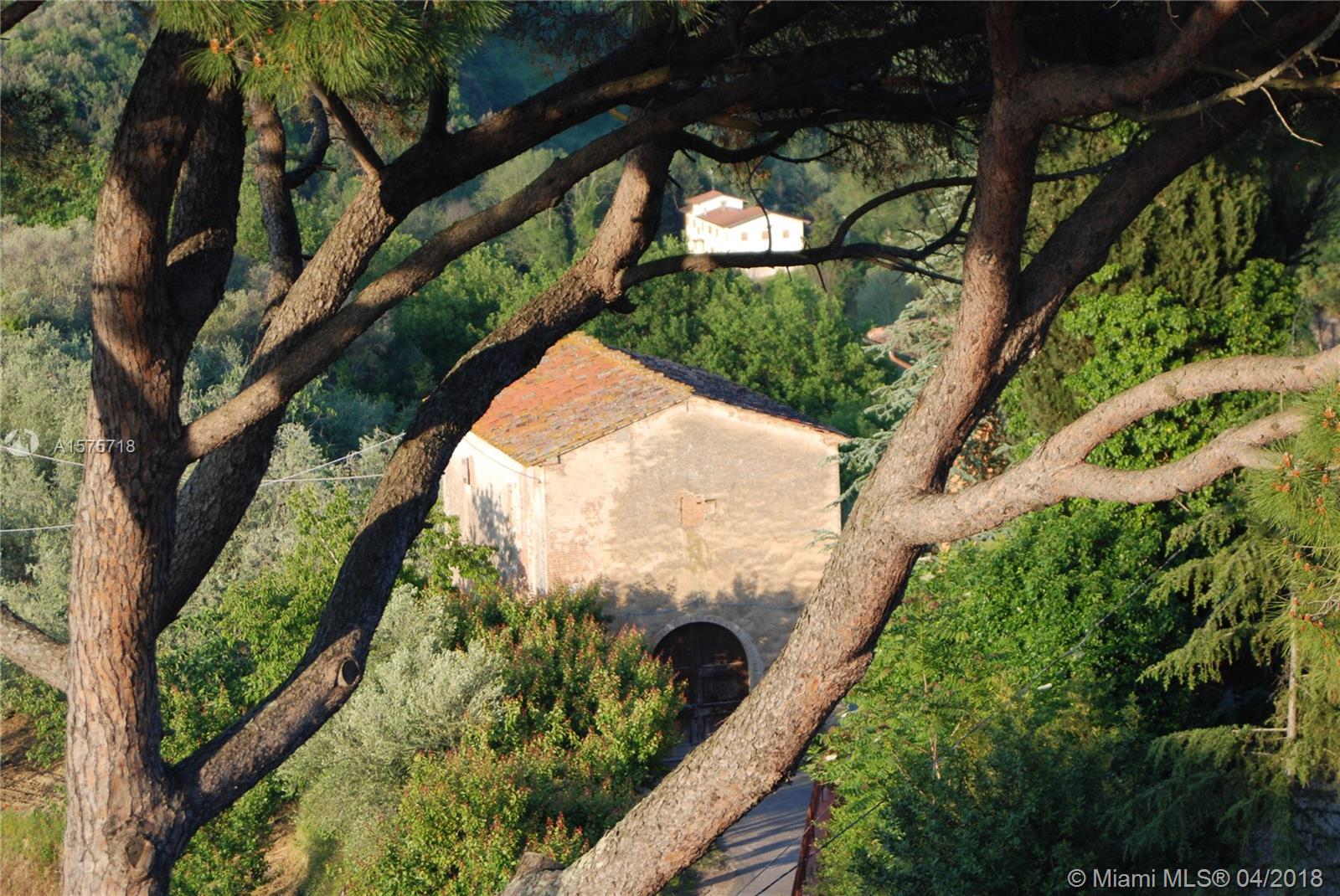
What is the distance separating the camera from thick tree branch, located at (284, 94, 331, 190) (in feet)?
18.9

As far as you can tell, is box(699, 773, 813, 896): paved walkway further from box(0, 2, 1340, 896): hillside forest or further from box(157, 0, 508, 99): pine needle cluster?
box(157, 0, 508, 99): pine needle cluster

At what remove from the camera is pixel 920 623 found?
39.2ft

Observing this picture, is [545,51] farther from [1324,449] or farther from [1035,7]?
[1324,449]

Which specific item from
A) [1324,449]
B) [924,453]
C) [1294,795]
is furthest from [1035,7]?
[1294,795]

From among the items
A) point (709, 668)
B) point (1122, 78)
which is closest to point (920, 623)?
point (1122, 78)

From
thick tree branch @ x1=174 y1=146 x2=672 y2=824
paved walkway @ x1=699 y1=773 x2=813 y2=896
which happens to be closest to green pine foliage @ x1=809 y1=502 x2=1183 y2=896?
paved walkway @ x1=699 y1=773 x2=813 y2=896

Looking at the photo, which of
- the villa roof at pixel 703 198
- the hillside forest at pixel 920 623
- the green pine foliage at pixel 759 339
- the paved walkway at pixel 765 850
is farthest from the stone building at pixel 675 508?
the villa roof at pixel 703 198

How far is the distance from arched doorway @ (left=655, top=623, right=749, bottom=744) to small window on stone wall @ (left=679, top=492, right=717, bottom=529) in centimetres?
173

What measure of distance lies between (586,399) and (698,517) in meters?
2.58

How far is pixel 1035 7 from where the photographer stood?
5496mm

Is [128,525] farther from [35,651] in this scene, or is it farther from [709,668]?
[709,668]

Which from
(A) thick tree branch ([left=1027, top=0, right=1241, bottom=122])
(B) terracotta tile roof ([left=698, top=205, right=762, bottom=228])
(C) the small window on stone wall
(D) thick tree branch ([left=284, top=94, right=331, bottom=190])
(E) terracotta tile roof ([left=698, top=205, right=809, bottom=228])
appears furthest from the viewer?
(B) terracotta tile roof ([left=698, top=205, right=762, bottom=228])

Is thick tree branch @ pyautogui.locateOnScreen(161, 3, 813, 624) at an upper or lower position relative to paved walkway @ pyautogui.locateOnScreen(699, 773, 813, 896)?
upper

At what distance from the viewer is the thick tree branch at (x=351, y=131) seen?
435 centimetres
